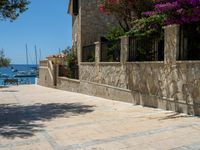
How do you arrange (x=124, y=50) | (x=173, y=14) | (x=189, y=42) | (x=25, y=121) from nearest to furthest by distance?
(x=25, y=121) < (x=189, y=42) < (x=173, y=14) < (x=124, y=50)

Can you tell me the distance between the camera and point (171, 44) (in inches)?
395

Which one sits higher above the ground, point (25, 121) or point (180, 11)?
point (180, 11)

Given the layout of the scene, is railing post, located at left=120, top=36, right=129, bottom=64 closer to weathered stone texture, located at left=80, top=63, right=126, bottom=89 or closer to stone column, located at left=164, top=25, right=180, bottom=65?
weathered stone texture, located at left=80, top=63, right=126, bottom=89

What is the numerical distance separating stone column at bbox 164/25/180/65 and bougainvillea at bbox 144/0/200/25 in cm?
27

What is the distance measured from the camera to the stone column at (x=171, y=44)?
9.81m

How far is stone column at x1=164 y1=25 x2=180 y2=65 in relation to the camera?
9.81m

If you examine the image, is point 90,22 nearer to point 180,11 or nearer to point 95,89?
point 95,89

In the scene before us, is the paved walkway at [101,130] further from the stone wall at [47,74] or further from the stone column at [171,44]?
the stone wall at [47,74]

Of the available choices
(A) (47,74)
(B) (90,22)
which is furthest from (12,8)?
(A) (47,74)

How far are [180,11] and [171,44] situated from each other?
102 cm

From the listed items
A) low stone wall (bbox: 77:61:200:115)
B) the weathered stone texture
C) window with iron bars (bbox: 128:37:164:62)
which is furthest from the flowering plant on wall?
the weathered stone texture

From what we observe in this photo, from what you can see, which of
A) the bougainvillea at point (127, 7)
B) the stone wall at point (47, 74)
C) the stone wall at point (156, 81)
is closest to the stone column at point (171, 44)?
the stone wall at point (156, 81)

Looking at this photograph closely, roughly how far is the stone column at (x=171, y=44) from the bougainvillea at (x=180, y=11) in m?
0.27

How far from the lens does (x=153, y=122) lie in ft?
27.4
